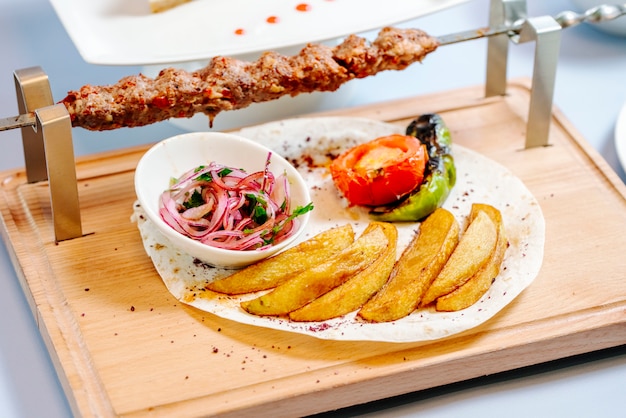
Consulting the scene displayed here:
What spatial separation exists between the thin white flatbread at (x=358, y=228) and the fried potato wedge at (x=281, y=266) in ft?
0.13

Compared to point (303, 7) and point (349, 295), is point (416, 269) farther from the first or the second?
point (303, 7)

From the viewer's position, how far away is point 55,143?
3201 mm

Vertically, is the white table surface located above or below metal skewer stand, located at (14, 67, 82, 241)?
below

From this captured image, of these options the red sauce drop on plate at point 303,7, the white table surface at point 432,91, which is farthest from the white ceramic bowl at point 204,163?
the red sauce drop on plate at point 303,7

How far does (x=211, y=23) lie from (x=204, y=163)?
96cm

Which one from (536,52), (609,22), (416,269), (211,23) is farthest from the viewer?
(609,22)

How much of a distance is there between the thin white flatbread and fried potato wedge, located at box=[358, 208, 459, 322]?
0.13 ft

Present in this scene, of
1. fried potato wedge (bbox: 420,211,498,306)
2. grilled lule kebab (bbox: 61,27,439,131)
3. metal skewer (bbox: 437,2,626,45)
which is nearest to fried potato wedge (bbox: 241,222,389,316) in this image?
fried potato wedge (bbox: 420,211,498,306)

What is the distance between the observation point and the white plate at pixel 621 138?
3.73m

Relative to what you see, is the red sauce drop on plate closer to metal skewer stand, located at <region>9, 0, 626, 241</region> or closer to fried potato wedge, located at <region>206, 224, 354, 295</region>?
metal skewer stand, located at <region>9, 0, 626, 241</region>

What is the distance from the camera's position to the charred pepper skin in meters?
3.42

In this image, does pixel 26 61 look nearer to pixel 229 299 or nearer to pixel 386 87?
pixel 386 87

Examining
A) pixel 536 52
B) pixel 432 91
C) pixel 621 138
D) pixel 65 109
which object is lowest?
pixel 432 91

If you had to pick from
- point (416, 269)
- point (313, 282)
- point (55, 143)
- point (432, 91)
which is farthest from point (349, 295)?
point (432, 91)
